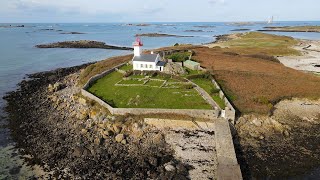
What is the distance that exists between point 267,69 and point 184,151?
1361 inches

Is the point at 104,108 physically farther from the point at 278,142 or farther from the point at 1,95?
the point at 1,95

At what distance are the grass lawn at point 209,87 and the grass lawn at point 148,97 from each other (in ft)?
5.44

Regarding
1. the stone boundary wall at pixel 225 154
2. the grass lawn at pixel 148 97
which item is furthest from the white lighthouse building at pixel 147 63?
the stone boundary wall at pixel 225 154

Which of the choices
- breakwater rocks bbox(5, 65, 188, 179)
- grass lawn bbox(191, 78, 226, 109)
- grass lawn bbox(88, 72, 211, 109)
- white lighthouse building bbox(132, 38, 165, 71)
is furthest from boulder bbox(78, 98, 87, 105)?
grass lawn bbox(191, 78, 226, 109)

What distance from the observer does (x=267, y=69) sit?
53938mm

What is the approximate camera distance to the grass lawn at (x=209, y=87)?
110 feet

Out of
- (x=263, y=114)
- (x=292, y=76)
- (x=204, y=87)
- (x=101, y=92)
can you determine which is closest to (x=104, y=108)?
(x=101, y=92)

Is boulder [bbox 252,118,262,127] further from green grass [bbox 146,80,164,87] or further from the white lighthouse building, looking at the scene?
the white lighthouse building

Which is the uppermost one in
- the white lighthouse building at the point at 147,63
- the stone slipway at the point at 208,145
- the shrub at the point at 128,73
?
the white lighthouse building at the point at 147,63

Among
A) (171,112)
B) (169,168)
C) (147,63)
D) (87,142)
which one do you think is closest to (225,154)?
(169,168)

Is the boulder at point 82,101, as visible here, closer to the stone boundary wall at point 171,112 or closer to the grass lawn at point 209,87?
the stone boundary wall at point 171,112

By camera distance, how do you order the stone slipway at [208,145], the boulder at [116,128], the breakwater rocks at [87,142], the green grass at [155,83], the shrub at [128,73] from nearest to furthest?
the stone slipway at [208,145] → the breakwater rocks at [87,142] → the boulder at [116,128] → the green grass at [155,83] → the shrub at [128,73]

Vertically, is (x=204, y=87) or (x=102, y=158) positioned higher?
(x=204, y=87)

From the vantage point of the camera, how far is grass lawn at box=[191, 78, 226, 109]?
33537 millimetres
